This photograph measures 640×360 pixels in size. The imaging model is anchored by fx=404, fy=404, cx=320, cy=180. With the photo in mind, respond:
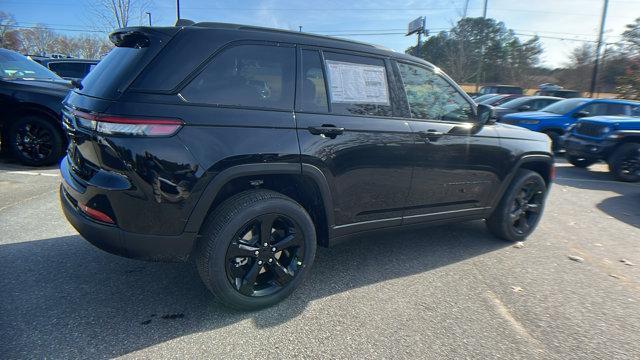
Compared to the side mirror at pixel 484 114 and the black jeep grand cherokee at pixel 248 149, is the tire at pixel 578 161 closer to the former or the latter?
the side mirror at pixel 484 114

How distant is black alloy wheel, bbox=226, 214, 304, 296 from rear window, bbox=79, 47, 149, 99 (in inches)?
47.1

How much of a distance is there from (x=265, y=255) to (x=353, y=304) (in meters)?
0.77

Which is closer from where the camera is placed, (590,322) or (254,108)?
(254,108)

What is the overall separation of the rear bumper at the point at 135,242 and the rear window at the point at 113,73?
806 millimetres

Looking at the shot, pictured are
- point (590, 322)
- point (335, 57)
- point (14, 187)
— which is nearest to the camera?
point (590, 322)

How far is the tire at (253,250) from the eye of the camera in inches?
104

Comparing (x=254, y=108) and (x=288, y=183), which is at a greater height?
(x=254, y=108)

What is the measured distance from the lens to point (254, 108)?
2688 mm

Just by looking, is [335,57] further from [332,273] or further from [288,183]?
[332,273]

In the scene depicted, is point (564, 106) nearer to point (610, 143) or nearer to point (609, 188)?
point (610, 143)

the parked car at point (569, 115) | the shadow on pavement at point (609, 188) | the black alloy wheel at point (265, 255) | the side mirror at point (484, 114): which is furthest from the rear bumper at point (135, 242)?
the parked car at point (569, 115)

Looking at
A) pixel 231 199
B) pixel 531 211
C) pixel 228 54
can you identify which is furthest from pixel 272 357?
pixel 531 211

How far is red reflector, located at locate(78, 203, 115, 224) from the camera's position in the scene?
2481mm

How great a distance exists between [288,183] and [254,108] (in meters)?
0.64
